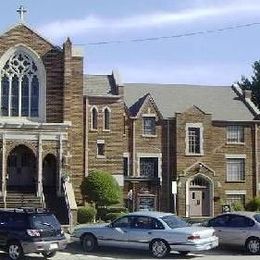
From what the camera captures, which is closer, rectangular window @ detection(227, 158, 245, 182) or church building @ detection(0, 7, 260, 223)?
church building @ detection(0, 7, 260, 223)

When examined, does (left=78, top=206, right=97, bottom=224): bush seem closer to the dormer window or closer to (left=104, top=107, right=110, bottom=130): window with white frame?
(left=104, top=107, right=110, bottom=130): window with white frame

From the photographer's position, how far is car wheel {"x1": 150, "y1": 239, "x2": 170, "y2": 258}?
874 inches

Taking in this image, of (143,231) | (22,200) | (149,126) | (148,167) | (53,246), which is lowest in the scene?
(53,246)

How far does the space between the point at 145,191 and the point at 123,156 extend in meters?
3.34

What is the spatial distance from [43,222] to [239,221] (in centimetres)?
759

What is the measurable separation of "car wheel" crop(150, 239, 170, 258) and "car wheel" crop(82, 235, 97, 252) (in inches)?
91.5

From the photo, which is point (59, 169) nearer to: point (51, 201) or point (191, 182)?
point (51, 201)

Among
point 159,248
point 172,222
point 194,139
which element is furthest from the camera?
point 194,139

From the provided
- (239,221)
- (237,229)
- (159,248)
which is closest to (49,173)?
(239,221)

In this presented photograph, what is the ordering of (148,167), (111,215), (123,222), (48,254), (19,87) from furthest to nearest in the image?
(148,167), (19,87), (111,215), (123,222), (48,254)

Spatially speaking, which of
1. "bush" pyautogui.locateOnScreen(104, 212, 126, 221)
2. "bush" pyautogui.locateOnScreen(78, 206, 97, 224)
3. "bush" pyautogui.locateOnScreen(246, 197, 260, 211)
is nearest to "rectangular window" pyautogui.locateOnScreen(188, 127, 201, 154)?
"bush" pyautogui.locateOnScreen(246, 197, 260, 211)

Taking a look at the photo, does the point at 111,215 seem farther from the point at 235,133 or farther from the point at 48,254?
the point at 48,254

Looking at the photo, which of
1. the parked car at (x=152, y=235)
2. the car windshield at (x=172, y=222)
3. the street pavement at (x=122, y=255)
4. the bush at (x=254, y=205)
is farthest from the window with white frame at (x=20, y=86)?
the car windshield at (x=172, y=222)

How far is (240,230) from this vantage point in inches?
957
